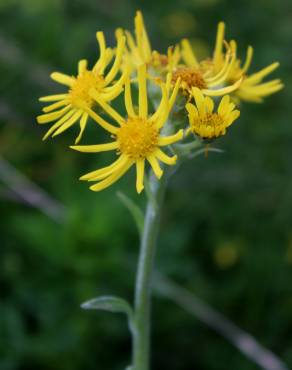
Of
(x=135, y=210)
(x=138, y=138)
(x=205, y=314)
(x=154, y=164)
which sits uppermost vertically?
(x=138, y=138)

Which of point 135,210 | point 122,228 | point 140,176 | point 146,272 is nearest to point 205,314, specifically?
point 122,228

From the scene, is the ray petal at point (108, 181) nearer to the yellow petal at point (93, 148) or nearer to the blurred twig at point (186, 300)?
the yellow petal at point (93, 148)

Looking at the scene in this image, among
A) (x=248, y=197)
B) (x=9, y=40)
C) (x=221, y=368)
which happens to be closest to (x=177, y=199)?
(x=248, y=197)

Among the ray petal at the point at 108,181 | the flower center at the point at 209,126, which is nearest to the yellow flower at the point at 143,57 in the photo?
the flower center at the point at 209,126

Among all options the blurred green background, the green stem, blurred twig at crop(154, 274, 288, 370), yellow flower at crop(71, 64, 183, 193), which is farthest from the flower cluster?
blurred twig at crop(154, 274, 288, 370)

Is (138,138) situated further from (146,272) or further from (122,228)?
(122,228)

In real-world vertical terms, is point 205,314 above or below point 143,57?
below

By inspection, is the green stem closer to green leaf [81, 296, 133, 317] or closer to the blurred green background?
green leaf [81, 296, 133, 317]
